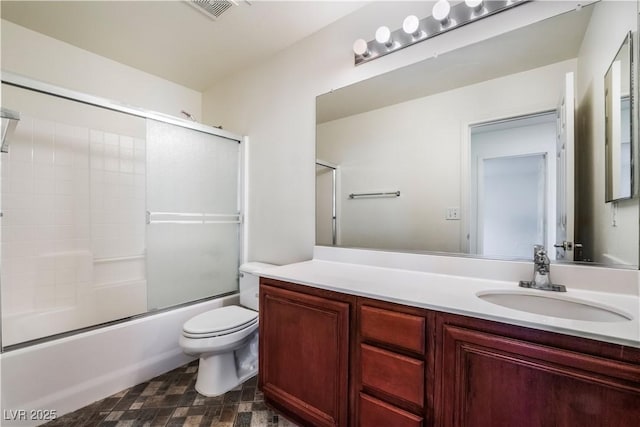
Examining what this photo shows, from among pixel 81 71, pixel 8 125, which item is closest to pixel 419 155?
pixel 8 125

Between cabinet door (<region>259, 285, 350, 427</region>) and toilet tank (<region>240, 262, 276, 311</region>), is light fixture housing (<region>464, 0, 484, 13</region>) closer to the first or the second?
cabinet door (<region>259, 285, 350, 427</region>)

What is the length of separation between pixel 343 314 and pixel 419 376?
1.14 feet

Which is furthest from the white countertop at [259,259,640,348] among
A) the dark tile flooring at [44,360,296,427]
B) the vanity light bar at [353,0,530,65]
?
the vanity light bar at [353,0,530,65]

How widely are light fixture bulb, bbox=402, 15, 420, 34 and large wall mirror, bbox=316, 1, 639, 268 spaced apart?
7.1 inches

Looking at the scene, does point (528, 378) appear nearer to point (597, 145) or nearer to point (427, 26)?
point (597, 145)

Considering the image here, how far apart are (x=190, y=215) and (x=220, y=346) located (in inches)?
43.0

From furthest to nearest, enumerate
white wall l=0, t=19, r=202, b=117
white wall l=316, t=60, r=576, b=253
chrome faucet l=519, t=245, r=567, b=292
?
white wall l=0, t=19, r=202, b=117, white wall l=316, t=60, r=576, b=253, chrome faucet l=519, t=245, r=567, b=292

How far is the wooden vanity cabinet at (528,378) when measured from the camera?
679mm

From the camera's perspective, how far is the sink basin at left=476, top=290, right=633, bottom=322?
0.93 metres

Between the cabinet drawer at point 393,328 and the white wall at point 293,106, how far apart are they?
3.02ft

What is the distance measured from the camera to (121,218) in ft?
7.82

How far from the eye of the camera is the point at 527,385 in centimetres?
77

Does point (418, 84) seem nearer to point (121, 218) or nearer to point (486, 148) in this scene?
point (486, 148)

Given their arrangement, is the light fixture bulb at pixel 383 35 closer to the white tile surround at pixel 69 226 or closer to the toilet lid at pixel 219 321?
the toilet lid at pixel 219 321
